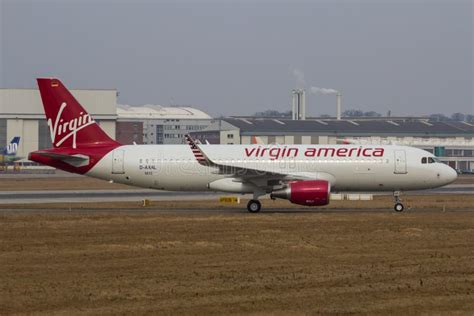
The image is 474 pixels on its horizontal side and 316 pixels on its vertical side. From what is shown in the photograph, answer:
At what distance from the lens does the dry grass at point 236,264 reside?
2022 cm

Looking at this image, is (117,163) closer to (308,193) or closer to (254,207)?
(254,207)

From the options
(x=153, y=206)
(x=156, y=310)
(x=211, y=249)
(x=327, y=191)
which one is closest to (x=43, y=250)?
(x=211, y=249)

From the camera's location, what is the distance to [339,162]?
48250 mm

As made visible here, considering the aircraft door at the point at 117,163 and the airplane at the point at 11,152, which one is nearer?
the aircraft door at the point at 117,163

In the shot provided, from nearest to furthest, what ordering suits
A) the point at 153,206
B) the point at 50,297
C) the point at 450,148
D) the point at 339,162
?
the point at 50,297 → the point at 339,162 → the point at 153,206 → the point at 450,148

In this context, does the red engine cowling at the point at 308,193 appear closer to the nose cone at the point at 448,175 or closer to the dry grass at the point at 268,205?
the dry grass at the point at 268,205

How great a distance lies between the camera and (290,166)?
48406 millimetres

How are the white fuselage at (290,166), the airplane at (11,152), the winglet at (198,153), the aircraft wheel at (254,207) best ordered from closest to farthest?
the winglet at (198,153) → the aircraft wheel at (254,207) → the white fuselage at (290,166) → the airplane at (11,152)

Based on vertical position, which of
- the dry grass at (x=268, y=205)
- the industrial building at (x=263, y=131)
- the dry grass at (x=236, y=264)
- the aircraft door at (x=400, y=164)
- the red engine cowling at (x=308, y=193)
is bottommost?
the dry grass at (x=236, y=264)

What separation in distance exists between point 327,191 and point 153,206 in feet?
40.6

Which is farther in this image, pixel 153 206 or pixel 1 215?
pixel 153 206

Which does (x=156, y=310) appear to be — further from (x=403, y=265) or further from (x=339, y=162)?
(x=339, y=162)

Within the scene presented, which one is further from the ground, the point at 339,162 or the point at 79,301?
the point at 339,162

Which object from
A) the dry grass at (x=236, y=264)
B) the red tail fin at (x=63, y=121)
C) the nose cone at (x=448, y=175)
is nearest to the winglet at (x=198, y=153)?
the dry grass at (x=236, y=264)
